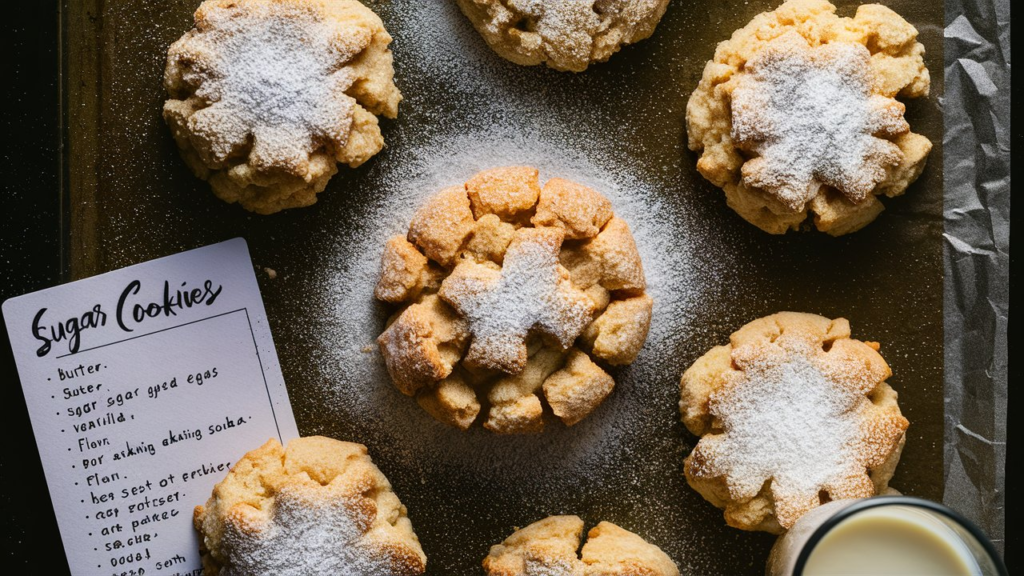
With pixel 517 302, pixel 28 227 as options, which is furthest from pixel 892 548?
pixel 28 227

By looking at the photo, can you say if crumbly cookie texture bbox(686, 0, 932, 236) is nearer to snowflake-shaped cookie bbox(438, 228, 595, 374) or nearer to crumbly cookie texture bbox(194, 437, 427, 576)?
snowflake-shaped cookie bbox(438, 228, 595, 374)

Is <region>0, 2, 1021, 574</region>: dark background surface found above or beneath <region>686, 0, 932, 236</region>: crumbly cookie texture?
above

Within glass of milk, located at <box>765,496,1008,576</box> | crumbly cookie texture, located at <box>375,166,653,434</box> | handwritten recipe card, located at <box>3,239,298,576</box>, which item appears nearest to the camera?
glass of milk, located at <box>765,496,1008,576</box>

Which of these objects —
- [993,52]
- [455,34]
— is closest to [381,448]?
[455,34]

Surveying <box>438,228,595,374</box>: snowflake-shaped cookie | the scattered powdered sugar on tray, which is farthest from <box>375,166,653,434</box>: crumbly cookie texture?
the scattered powdered sugar on tray

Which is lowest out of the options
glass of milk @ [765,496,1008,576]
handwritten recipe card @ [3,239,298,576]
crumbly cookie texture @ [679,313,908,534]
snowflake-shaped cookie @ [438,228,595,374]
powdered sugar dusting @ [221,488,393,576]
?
glass of milk @ [765,496,1008,576]

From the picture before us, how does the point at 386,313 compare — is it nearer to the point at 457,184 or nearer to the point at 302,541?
the point at 457,184
